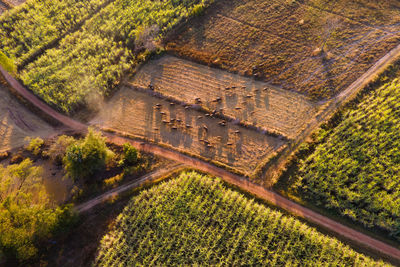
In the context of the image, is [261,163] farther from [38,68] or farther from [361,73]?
[38,68]

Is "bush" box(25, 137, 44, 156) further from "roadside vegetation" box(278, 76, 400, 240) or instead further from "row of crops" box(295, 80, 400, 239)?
"row of crops" box(295, 80, 400, 239)

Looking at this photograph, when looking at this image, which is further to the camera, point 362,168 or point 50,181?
point 50,181

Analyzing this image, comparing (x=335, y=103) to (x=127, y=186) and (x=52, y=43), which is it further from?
(x=52, y=43)

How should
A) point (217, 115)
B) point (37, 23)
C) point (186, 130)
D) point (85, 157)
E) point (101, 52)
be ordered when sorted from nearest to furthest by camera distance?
point (85, 157)
point (186, 130)
point (217, 115)
point (101, 52)
point (37, 23)

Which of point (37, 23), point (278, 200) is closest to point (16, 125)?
point (37, 23)

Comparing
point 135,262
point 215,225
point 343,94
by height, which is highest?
point 343,94

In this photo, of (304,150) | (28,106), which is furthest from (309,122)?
(28,106)
